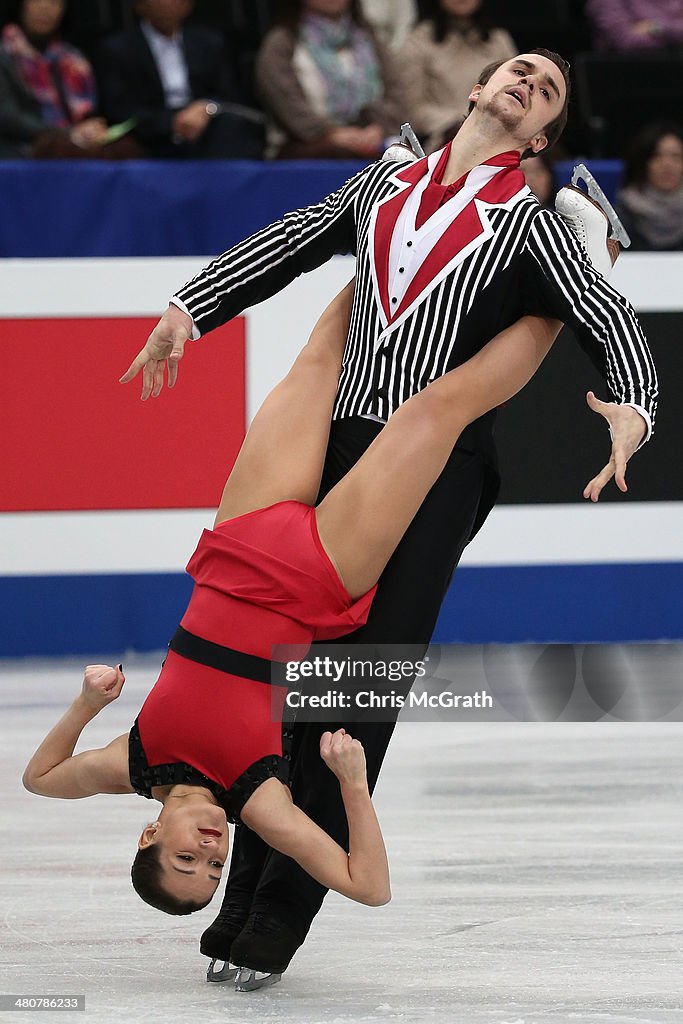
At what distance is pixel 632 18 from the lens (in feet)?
21.7

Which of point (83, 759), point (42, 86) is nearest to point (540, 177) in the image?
point (42, 86)

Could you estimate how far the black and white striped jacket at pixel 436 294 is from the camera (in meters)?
2.37

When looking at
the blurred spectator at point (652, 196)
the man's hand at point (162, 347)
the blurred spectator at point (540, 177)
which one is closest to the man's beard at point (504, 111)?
the man's hand at point (162, 347)

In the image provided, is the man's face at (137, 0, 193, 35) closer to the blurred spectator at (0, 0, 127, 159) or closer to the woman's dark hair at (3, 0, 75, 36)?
the blurred spectator at (0, 0, 127, 159)

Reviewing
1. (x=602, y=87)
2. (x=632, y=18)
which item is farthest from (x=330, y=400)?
(x=632, y=18)

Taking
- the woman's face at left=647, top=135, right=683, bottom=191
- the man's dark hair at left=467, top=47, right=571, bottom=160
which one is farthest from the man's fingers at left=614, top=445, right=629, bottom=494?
the woman's face at left=647, top=135, right=683, bottom=191

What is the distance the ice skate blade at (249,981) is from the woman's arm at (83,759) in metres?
0.35

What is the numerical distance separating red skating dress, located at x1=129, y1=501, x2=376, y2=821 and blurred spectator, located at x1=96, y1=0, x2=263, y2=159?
140 inches

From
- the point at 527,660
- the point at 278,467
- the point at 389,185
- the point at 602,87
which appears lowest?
the point at 527,660

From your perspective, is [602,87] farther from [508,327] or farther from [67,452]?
[508,327]

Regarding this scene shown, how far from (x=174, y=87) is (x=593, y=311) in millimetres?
3891

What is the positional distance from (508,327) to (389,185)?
324 mm

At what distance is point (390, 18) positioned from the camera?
6.43m

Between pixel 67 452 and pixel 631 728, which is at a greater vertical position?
pixel 67 452
